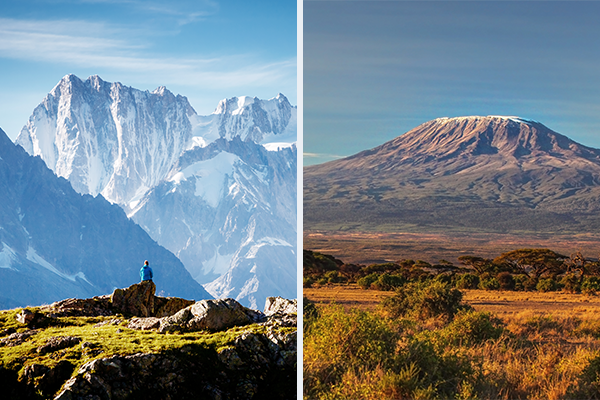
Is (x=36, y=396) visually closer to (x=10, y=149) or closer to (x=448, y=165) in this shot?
(x=448, y=165)

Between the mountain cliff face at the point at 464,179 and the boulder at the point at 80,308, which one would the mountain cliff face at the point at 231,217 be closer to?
the mountain cliff face at the point at 464,179

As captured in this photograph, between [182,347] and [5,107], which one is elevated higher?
[5,107]

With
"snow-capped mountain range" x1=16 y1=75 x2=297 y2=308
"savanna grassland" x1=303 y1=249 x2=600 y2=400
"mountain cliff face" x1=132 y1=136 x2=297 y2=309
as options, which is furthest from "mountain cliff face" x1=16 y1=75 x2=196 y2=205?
"savanna grassland" x1=303 y1=249 x2=600 y2=400

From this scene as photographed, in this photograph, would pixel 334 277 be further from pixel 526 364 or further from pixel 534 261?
pixel 526 364

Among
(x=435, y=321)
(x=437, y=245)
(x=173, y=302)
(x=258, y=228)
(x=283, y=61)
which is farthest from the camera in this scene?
(x=258, y=228)

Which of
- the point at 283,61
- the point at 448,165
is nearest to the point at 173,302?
the point at 448,165

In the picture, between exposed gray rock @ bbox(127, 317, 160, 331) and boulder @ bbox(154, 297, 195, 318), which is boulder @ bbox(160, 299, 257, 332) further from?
boulder @ bbox(154, 297, 195, 318)
